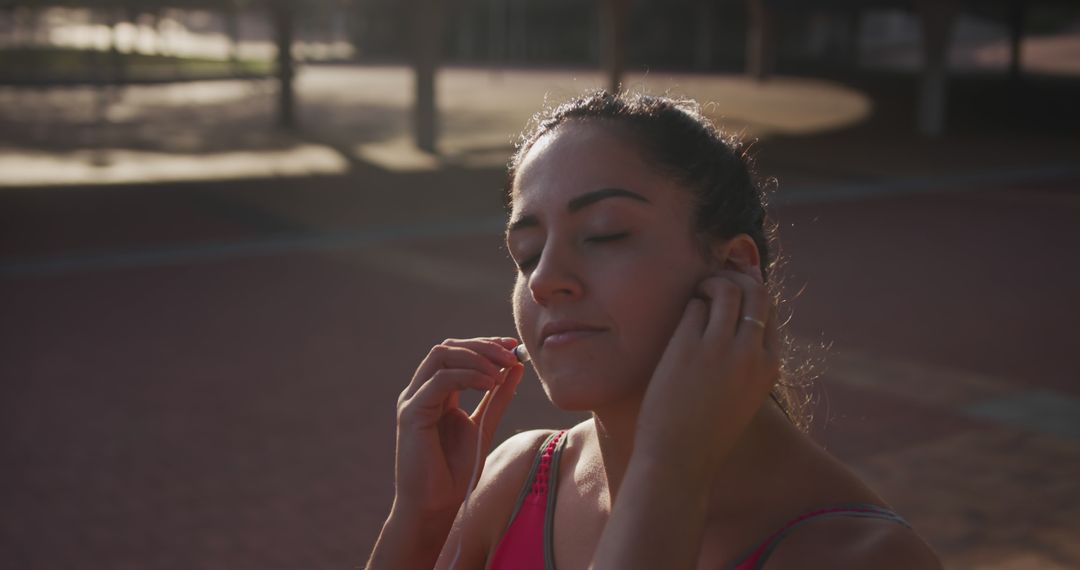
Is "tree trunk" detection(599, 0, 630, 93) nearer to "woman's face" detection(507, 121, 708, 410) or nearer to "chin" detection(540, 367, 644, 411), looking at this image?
"woman's face" detection(507, 121, 708, 410)

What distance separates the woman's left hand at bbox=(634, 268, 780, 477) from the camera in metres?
1.56

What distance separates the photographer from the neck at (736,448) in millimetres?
1734

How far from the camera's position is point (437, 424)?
207 centimetres

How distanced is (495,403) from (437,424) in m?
0.11

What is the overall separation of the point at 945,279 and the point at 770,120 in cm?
1865

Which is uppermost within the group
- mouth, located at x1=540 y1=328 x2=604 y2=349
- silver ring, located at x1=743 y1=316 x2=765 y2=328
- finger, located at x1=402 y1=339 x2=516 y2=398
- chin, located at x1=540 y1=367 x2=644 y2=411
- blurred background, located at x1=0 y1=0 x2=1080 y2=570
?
silver ring, located at x1=743 y1=316 x2=765 y2=328

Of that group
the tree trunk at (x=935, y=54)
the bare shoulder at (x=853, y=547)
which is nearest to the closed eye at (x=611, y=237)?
the bare shoulder at (x=853, y=547)

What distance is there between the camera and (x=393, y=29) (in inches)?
2367

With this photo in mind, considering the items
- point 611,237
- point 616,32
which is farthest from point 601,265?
point 616,32

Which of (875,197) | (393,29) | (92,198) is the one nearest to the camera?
(92,198)

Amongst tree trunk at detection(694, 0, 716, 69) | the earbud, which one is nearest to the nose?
the earbud

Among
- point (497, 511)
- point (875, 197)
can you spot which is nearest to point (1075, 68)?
point (875, 197)

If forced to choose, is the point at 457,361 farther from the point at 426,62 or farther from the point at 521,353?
the point at 426,62

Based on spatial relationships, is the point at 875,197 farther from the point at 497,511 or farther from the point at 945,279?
the point at 497,511
